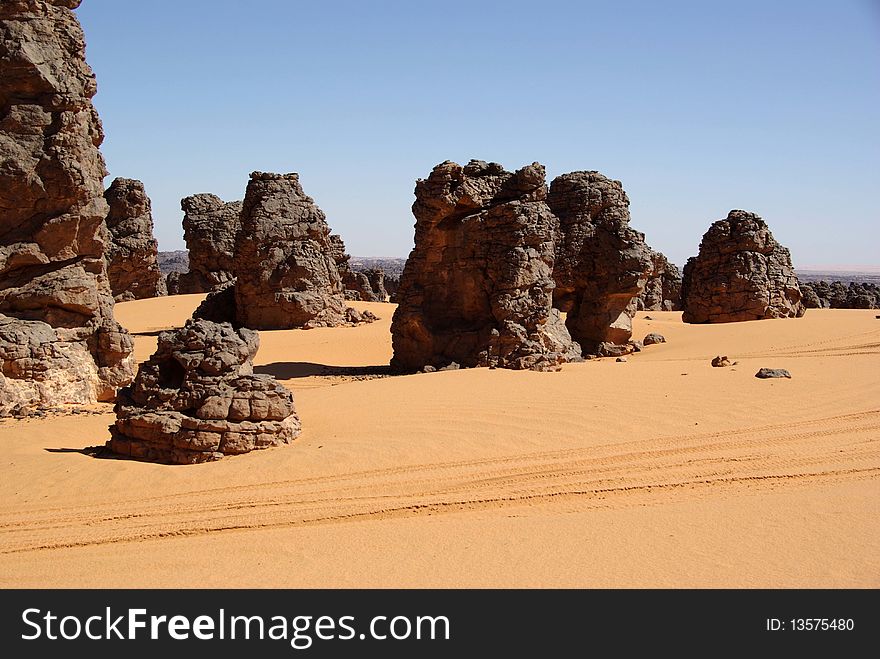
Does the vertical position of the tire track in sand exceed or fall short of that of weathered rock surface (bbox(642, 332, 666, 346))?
it falls short

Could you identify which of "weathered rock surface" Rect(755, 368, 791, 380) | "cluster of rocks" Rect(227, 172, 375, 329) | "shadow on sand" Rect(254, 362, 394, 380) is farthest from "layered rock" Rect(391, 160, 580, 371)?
"cluster of rocks" Rect(227, 172, 375, 329)

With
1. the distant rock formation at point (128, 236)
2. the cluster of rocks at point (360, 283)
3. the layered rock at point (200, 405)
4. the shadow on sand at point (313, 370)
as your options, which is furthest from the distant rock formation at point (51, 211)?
the cluster of rocks at point (360, 283)

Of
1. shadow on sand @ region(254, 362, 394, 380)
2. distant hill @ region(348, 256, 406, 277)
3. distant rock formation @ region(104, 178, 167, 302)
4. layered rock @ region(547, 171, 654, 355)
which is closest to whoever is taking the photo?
shadow on sand @ region(254, 362, 394, 380)

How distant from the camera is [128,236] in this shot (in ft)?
92.0

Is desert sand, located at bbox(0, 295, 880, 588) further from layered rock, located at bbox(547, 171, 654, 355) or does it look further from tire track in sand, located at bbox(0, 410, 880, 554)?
layered rock, located at bbox(547, 171, 654, 355)

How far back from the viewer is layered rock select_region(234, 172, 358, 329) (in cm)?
2148

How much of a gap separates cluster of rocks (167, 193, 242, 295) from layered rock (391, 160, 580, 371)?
1570 cm

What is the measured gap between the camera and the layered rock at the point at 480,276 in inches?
549

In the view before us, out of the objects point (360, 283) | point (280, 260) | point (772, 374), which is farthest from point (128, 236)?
point (772, 374)

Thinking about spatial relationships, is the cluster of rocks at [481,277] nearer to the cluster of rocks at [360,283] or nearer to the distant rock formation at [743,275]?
the distant rock formation at [743,275]

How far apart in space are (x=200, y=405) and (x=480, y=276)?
7561 mm

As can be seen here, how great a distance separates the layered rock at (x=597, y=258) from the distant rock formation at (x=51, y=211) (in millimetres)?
10476

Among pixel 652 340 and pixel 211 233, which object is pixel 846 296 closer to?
pixel 652 340

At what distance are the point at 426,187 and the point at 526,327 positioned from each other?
3.36 metres
